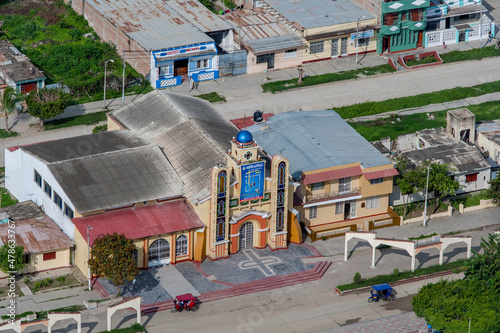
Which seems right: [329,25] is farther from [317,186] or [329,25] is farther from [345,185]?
[317,186]

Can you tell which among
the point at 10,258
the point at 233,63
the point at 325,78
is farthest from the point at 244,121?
the point at 10,258

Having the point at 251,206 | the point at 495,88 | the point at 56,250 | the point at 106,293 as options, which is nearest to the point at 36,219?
the point at 56,250

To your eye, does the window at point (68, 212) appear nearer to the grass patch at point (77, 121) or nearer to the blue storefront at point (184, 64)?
the grass patch at point (77, 121)

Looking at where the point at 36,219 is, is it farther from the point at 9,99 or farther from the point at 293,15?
the point at 293,15

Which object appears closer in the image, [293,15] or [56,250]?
[56,250]

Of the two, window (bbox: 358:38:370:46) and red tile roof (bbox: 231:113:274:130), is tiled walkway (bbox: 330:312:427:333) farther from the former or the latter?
window (bbox: 358:38:370:46)
